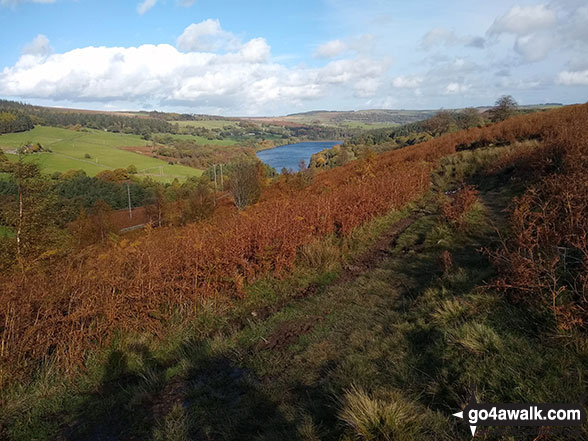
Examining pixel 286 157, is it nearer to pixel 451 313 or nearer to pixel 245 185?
pixel 245 185

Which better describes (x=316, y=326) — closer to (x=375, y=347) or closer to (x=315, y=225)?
(x=375, y=347)

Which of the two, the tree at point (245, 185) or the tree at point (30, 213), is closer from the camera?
the tree at point (30, 213)

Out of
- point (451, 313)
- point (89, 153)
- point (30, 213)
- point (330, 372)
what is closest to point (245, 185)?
point (30, 213)

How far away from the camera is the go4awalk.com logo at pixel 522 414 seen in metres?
2.16

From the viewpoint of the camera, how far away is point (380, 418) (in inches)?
94.8

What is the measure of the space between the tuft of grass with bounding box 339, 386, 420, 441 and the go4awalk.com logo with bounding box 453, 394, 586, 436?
36 centimetres

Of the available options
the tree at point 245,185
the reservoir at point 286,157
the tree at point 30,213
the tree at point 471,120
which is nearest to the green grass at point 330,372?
the tree at point 30,213

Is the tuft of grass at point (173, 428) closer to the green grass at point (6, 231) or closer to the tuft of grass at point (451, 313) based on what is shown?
the tuft of grass at point (451, 313)

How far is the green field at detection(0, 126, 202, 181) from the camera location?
7469 cm

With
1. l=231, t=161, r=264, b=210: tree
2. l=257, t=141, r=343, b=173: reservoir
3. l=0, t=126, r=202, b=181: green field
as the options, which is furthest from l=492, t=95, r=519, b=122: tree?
l=0, t=126, r=202, b=181: green field

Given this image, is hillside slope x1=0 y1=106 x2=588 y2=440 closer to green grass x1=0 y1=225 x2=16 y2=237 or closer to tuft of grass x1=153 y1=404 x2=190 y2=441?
tuft of grass x1=153 y1=404 x2=190 y2=441

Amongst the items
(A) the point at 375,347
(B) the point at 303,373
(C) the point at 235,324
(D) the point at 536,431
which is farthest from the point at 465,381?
(C) the point at 235,324

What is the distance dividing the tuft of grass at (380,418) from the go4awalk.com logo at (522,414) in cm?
36

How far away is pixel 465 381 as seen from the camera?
8.97 ft
